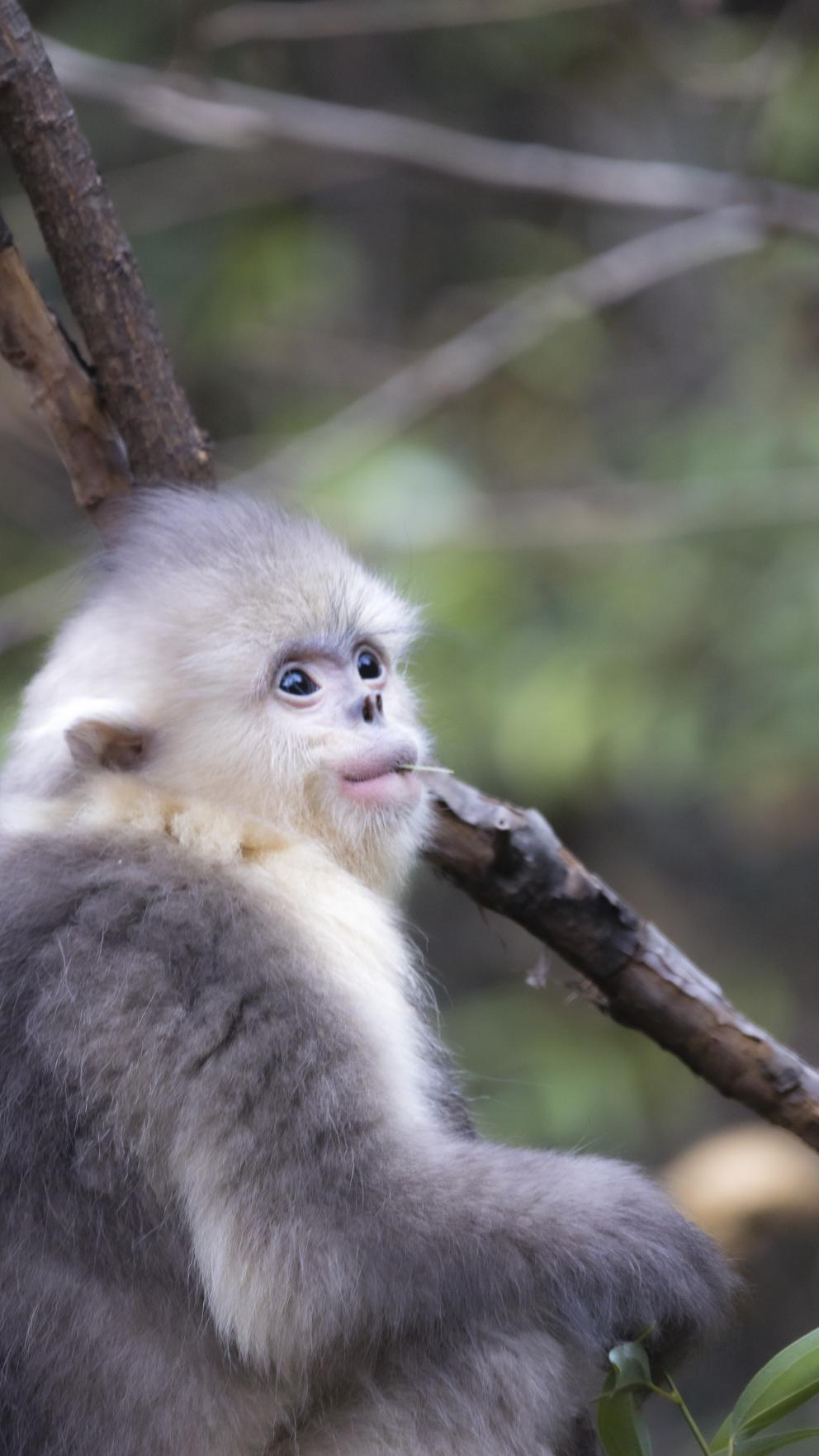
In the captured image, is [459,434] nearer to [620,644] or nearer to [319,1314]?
[620,644]

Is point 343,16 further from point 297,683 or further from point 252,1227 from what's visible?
point 252,1227

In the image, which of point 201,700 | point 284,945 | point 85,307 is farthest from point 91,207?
point 284,945

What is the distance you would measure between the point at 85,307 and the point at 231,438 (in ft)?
14.0

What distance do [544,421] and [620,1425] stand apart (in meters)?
5.35

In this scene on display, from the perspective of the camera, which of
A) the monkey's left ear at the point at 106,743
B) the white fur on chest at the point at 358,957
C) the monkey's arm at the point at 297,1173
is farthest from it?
the monkey's left ear at the point at 106,743

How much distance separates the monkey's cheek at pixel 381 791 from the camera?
261cm

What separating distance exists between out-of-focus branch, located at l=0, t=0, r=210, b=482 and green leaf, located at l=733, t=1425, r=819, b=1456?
185 centimetres

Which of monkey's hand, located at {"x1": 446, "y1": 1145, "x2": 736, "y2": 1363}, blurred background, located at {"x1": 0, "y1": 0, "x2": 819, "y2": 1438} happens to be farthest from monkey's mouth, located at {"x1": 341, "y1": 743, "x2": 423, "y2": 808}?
blurred background, located at {"x1": 0, "y1": 0, "x2": 819, "y2": 1438}

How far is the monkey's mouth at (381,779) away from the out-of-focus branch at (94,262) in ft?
2.43

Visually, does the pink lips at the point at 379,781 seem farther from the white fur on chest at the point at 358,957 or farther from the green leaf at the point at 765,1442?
the green leaf at the point at 765,1442

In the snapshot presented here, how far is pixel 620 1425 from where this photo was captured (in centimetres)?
219

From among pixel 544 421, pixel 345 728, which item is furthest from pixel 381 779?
pixel 544 421

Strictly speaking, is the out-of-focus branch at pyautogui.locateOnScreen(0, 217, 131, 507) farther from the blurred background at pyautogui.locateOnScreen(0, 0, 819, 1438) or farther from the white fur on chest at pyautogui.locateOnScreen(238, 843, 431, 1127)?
the blurred background at pyautogui.locateOnScreen(0, 0, 819, 1438)

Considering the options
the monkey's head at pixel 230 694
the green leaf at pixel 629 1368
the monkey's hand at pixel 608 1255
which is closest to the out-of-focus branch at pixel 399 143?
the monkey's head at pixel 230 694
